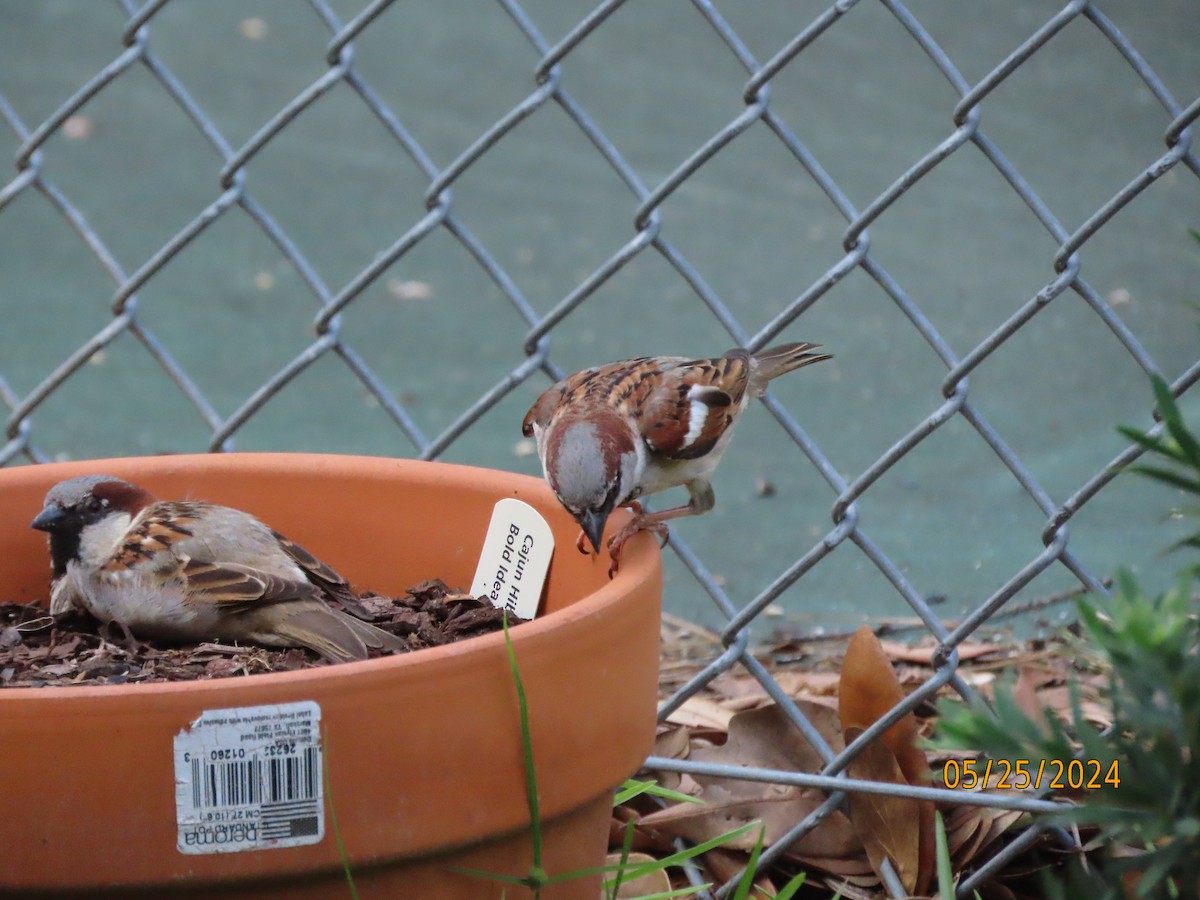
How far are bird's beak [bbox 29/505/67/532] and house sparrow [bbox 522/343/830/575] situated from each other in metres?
0.72

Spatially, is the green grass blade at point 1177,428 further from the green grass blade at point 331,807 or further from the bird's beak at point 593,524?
the bird's beak at point 593,524

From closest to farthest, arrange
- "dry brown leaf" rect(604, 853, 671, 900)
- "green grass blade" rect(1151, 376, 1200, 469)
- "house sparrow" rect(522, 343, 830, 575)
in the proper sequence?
"green grass blade" rect(1151, 376, 1200, 469) < "dry brown leaf" rect(604, 853, 671, 900) < "house sparrow" rect(522, 343, 830, 575)

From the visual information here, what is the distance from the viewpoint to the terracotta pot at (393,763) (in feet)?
4.47

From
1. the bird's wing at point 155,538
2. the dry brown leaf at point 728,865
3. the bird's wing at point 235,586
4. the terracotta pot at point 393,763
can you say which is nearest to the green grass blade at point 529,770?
the terracotta pot at point 393,763

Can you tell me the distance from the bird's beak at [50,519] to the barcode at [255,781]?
2.33 feet

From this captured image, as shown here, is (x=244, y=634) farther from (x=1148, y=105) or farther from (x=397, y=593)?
(x=1148, y=105)

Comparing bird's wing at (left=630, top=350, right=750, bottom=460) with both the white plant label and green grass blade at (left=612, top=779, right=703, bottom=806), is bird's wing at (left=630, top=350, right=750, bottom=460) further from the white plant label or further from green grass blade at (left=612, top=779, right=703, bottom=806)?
green grass blade at (left=612, top=779, right=703, bottom=806)

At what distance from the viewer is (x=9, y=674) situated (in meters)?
1.73

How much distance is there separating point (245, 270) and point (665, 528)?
9.88ft

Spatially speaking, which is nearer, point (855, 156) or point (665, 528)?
point (665, 528)

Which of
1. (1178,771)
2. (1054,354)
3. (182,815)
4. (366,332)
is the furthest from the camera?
(366,332)

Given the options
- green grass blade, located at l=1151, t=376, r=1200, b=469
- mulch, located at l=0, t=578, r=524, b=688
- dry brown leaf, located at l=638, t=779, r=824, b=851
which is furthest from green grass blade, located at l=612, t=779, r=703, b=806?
green grass blade, located at l=1151, t=376, r=1200, b=469

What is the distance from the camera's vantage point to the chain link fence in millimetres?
2189

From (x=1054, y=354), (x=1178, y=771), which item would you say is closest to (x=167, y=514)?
(x=1178, y=771)
